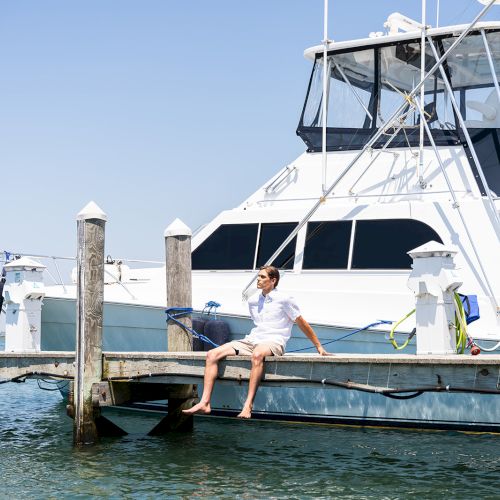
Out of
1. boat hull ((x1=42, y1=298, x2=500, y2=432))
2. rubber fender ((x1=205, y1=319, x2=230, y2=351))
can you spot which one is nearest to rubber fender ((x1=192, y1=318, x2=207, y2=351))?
rubber fender ((x1=205, y1=319, x2=230, y2=351))

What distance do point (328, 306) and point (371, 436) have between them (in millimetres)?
1740

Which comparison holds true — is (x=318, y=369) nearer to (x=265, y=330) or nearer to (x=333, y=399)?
(x=265, y=330)

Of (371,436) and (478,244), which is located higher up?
(478,244)

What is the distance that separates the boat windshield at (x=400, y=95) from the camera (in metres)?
12.3

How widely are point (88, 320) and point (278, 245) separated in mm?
3223

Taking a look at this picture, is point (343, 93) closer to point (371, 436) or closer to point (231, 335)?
point (231, 335)

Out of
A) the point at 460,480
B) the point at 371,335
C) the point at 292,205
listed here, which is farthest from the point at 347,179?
the point at 460,480

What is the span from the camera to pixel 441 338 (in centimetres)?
843

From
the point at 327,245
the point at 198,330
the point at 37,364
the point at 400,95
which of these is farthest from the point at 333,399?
the point at 400,95

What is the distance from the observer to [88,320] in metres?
9.77

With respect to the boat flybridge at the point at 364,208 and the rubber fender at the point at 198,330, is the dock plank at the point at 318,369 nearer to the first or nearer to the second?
the rubber fender at the point at 198,330

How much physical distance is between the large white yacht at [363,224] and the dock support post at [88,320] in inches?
71.1

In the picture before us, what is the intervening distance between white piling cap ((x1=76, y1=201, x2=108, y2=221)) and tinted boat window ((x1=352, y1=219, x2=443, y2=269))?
3.43 m

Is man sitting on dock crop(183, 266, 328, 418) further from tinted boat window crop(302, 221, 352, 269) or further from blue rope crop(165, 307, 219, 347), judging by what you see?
tinted boat window crop(302, 221, 352, 269)
